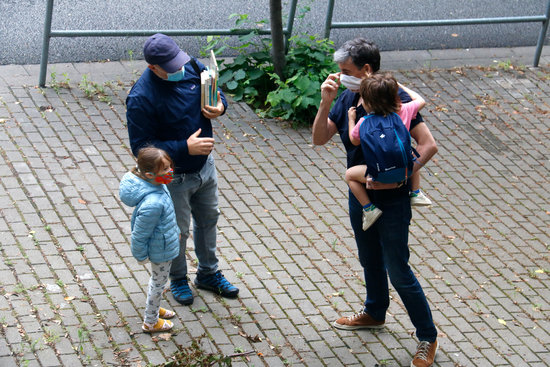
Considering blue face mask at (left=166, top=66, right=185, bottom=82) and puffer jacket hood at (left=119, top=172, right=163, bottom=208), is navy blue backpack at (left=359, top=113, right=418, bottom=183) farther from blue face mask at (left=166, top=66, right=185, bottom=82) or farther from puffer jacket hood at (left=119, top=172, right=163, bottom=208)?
puffer jacket hood at (left=119, top=172, right=163, bottom=208)

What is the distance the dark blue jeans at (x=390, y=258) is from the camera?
17.4ft

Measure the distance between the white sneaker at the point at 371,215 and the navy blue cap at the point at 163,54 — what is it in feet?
4.89

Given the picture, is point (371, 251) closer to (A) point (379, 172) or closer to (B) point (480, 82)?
(A) point (379, 172)

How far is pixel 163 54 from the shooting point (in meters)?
5.25

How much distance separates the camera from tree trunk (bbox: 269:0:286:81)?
29.4 ft

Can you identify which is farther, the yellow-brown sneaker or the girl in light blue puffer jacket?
the yellow-brown sneaker

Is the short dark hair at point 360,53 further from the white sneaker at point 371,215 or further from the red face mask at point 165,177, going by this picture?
the red face mask at point 165,177

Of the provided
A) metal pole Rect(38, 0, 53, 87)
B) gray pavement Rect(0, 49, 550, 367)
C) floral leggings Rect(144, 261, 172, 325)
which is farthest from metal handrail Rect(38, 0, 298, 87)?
floral leggings Rect(144, 261, 172, 325)

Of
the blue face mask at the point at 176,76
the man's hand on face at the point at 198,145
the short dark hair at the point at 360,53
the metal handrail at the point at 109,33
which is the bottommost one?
the metal handrail at the point at 109,33

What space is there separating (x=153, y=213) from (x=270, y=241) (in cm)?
190

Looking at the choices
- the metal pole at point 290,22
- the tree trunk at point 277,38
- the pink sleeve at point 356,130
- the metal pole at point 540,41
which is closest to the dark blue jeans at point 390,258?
the pink sleeve at point 356,130

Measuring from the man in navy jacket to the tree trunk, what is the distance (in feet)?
10.9

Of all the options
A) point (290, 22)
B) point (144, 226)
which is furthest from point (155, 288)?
point (290, 22)

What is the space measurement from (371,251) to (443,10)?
7655 mm
